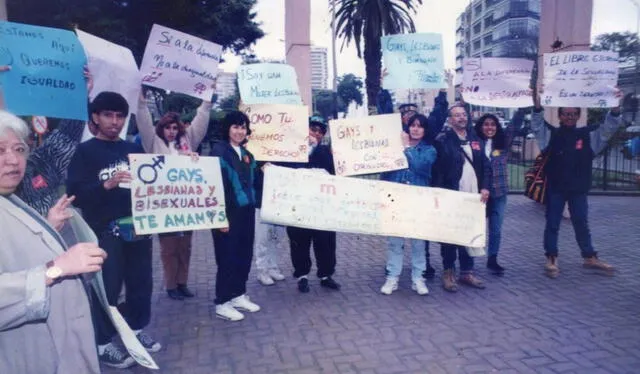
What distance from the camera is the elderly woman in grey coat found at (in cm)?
164

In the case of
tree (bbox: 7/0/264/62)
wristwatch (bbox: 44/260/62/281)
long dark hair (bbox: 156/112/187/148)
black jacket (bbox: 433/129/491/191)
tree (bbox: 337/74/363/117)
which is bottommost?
wristwatch (bbox: 44/260/62/281)

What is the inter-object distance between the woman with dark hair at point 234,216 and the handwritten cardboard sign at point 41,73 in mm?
1343

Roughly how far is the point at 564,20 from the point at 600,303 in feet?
22.3

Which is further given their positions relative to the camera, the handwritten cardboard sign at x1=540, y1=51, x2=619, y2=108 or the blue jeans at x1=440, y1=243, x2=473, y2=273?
the handwritten cardboard sign at x1=540, y1=51, x2=619, y2=108

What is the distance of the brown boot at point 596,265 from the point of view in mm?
5977

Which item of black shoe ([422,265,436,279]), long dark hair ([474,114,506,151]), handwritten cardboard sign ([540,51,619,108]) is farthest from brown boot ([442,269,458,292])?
handwritten cardboard sign ([540,51,619,108])

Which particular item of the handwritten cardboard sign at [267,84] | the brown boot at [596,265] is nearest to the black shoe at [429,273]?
the brown boot at [596,265]

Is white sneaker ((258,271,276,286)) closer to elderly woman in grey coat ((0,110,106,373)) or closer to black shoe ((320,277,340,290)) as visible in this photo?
black shoe ((320,277,340,290))

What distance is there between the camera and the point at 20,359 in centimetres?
177

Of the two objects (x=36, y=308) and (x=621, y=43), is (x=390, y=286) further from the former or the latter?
(x=621, y=43)

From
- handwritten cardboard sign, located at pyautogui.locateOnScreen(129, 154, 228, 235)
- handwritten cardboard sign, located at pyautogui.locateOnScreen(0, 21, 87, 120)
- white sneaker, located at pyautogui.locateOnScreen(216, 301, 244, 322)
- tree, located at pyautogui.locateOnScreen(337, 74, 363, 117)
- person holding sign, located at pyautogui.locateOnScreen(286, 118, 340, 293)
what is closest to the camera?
handwritten cardboard sign, located at pyautogui.locateOnScreen(0, 21, 87, 120)

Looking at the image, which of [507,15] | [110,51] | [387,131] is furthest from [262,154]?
[507,15]

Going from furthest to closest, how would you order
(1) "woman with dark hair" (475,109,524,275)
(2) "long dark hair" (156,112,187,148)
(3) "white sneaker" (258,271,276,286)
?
1. (3) "white sneaker" (258,271,276,286)
2. (1) "woman with dark hair" (475,109,524,275)
3. (2) "long dark hair" (156,112,187,148)

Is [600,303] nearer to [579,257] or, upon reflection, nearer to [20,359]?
[579,257]
